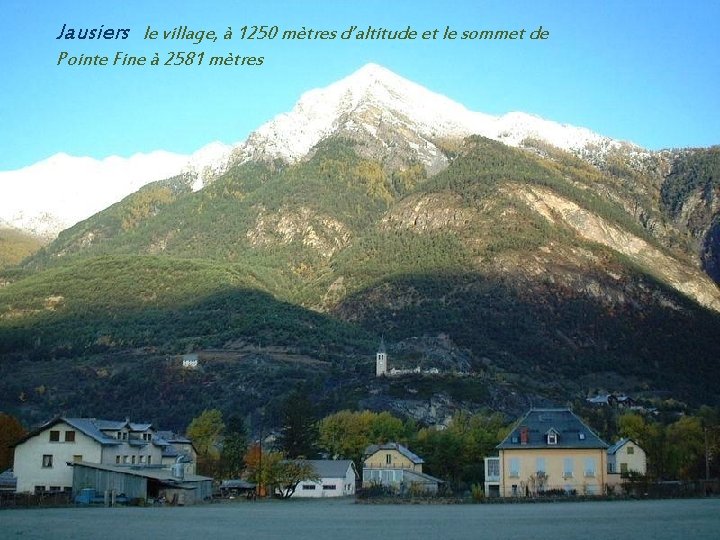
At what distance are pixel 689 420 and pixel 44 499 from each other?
77.3 metres

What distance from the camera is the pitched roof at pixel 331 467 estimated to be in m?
101

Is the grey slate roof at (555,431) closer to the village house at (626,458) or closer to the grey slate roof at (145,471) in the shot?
the village house at (626,458)

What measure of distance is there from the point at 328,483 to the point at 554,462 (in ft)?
86.3

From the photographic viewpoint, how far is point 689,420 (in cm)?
12094

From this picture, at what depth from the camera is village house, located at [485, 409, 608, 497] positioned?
269ft

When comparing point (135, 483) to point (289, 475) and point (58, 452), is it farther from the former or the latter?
point (289, 475)

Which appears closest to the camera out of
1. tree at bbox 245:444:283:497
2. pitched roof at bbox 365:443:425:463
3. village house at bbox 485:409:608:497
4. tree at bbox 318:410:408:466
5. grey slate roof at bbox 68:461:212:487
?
grey slate roof at bbox 68:461:212:487

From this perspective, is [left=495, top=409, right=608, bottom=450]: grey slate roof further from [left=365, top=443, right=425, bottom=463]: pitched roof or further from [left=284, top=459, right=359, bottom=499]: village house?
[left=284, top=459, right=359, bottom=499]: village house

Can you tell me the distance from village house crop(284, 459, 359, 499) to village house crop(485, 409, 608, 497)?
2126 cm

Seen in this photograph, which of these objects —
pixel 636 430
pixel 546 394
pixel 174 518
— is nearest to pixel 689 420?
pixel 636 430

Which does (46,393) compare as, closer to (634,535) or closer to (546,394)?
(546,394)

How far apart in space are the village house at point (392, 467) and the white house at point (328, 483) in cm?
246

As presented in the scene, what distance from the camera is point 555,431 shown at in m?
83.3

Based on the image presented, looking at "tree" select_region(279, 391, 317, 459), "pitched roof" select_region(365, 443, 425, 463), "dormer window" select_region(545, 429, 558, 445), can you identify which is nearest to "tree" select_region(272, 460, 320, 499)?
"pitched roof" select_region(365, 443, 425, 463)
